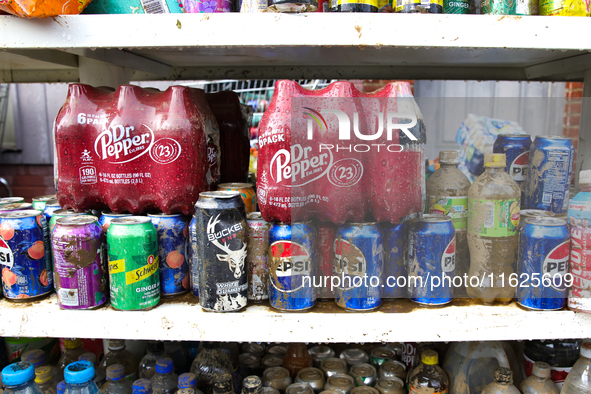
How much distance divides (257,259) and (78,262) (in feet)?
1.44

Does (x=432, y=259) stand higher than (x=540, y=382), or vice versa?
(x=432, y=259)

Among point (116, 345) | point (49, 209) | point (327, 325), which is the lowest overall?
point (116, 345)

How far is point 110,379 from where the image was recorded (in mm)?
1128

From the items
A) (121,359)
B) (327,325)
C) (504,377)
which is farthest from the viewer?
(121,359)

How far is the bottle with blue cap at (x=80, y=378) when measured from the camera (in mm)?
987

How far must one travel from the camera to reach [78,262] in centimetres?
93

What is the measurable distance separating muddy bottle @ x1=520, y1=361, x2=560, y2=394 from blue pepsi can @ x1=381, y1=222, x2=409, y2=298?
1.48ft

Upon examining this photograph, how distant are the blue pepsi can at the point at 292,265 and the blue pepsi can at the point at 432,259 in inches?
10.4

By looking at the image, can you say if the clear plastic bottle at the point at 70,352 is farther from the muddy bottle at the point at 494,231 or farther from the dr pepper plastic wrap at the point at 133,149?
the muddy bottle at the point at 494,231

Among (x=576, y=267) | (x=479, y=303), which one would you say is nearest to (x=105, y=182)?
(x=479, y=303)

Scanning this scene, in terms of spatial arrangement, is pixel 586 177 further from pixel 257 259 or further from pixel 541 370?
pixel 257 259

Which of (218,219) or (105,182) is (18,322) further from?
(218,219)

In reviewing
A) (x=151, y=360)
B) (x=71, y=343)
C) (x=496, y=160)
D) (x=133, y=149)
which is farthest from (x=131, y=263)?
(x=496, y=160)

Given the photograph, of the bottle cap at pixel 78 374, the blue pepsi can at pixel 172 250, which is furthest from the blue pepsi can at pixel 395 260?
the bottle cap at pixel 78 374
